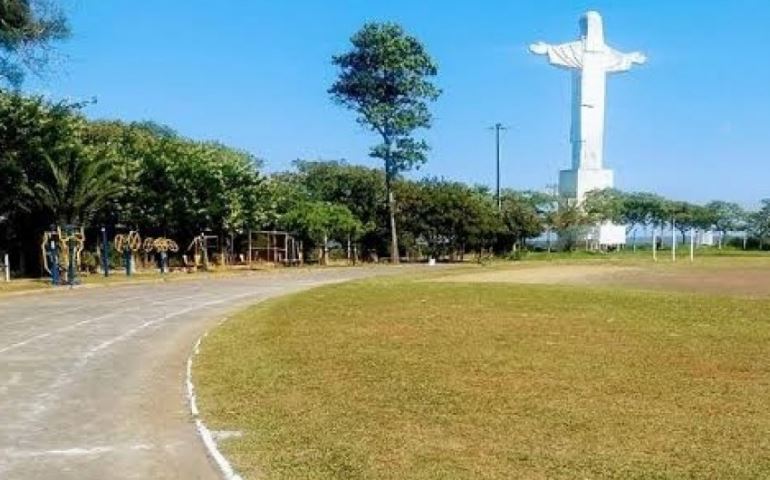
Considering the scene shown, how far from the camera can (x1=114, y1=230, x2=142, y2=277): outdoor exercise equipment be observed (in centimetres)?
3941

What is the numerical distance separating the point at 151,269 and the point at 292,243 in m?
13.6

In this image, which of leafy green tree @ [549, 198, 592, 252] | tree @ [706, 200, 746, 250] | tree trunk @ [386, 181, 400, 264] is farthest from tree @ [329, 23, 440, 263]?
tree @ [706, 200, 746, 250]

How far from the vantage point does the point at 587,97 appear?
85500 millimetres

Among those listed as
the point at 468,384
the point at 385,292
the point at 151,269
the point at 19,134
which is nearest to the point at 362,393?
the point at 468,384

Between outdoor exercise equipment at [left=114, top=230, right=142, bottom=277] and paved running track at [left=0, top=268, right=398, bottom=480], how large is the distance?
1510cm

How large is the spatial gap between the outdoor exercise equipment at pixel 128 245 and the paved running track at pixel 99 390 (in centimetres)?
1510

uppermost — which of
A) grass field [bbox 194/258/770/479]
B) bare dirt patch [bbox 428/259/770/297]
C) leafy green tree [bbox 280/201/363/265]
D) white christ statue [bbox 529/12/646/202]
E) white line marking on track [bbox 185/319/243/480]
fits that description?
white christ statue [bbox 529/12/646/202]

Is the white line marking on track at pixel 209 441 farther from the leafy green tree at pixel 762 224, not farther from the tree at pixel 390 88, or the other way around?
the leafy green tree at pixel 762 224

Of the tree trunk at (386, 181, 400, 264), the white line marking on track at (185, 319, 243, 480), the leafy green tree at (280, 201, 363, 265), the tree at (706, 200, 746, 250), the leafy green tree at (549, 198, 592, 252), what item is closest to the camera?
the white line marking on track at (185, 319, 243, 480)

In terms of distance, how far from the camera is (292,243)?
2292 inches

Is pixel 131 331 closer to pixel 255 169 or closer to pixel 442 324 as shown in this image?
pixel 442 324

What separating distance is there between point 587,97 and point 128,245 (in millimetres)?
55542

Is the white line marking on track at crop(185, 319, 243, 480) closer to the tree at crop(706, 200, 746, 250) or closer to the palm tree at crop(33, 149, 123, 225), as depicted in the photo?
A: the palm tree at crop(33, 149, 123, 225)

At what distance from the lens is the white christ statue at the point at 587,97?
8531 cm
